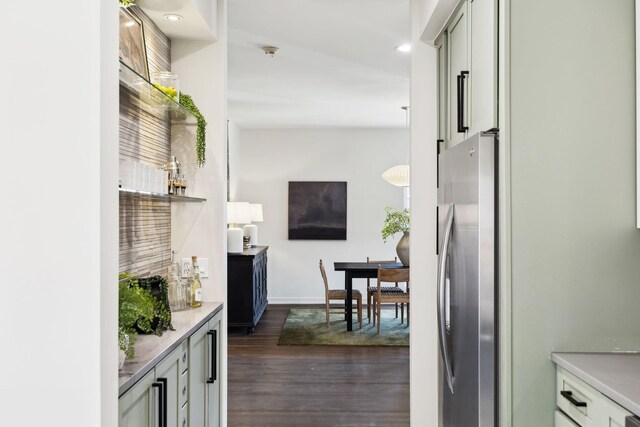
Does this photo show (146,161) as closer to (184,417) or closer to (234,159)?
(184,417)

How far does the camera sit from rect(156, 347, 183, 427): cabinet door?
1822 mm

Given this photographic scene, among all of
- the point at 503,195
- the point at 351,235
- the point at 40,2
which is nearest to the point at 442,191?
the point at 503,195

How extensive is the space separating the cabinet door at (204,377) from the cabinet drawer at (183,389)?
0.03 metres

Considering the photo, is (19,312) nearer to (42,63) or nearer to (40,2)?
(42,63)

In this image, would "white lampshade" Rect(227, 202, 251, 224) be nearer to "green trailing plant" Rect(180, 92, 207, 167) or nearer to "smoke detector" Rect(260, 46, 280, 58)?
"smoke detector" Rect(260, 46, 280, 58)

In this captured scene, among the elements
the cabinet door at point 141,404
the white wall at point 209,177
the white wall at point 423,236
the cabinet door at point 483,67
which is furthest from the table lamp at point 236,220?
the cabinet door at point 141,404

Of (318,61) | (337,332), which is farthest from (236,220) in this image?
(318,61)

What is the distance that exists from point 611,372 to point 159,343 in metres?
1.46

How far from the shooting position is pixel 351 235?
805cm

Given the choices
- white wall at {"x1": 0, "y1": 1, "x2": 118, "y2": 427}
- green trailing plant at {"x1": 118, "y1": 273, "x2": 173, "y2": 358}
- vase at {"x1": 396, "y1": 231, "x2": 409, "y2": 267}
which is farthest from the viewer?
vase at {"x1": 396, "y1": 231, "x2": 409, "y2": 267}

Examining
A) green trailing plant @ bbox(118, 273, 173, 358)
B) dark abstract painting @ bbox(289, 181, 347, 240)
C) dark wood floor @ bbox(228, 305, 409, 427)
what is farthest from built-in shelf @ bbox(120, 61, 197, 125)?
dark abstract painting @ bbox(289, 181, 347, 240)

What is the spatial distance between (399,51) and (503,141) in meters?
2.71

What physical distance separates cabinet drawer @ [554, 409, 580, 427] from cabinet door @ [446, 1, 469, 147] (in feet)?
3.83

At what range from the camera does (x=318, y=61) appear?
4.52 meters
